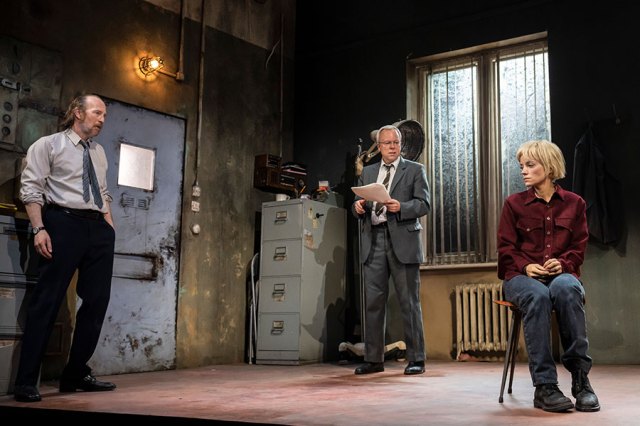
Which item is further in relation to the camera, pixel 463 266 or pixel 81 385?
pixel 463 266

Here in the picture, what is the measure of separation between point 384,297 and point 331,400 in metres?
1.36

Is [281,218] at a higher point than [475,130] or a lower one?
lower

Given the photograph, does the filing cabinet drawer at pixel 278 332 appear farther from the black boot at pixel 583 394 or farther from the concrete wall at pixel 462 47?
the black boot at pixel 583 394

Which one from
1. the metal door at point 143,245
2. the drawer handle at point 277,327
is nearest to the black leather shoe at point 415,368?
the drawer handle at point 277,327

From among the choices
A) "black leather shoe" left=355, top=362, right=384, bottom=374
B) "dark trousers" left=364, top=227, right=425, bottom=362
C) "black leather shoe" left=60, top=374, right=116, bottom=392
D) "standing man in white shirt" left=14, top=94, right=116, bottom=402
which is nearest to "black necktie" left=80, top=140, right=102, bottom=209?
"standing man in white shirt" left=14, top=94, right=116, bottom=402

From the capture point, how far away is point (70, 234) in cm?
327

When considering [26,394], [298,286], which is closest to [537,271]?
[26,394]

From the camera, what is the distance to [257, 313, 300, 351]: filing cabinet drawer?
5.29m

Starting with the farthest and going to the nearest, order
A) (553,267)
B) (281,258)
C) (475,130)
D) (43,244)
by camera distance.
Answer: (475,130) → (281,258) → (43,244) → (553,267)

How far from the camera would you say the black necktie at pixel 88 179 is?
11.0 ft

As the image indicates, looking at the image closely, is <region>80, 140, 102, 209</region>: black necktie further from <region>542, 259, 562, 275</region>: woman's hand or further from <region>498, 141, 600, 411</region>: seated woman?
<region>542, 259, 562, 275</region>: woman's hand

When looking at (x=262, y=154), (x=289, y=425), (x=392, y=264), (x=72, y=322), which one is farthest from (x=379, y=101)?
(x=289, y=425)

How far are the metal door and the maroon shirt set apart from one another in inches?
110

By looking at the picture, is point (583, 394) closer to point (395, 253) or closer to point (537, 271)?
point (537, 271)
